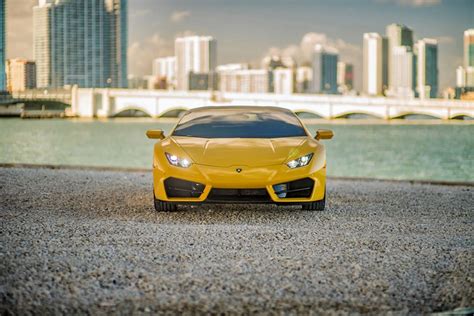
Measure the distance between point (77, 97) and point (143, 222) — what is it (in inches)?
3480

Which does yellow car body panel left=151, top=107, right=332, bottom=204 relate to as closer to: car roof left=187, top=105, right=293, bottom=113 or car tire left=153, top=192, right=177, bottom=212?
car tire left=153, top=192, right=177, bottom=212

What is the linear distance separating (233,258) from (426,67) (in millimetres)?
114805

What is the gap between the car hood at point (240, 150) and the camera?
6816 mm

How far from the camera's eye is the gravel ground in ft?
11.4

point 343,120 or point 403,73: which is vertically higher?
point 403,73

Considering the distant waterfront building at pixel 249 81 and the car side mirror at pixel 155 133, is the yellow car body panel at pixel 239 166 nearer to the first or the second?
the car side mirror at pixel 155 133


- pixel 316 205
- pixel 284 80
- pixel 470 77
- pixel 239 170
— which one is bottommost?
pixel 316 205

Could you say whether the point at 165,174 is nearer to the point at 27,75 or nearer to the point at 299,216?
the point at 299,216

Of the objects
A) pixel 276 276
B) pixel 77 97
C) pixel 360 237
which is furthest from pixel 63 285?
pixel 77 97

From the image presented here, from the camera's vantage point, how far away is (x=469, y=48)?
75.2m

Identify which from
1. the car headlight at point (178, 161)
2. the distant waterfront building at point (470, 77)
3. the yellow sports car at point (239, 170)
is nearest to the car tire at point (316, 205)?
the yellow sports car at point (239, 170)

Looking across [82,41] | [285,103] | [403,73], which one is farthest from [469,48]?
[82,41]

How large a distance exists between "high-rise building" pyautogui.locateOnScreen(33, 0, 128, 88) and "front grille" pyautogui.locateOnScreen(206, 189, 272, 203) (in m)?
107

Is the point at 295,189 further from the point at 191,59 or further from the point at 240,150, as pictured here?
the point at 191,59
